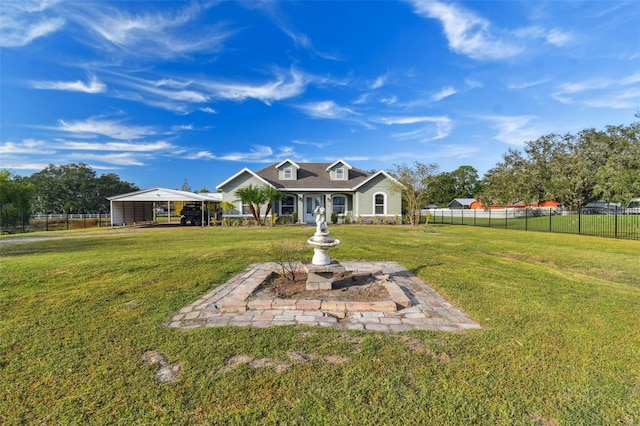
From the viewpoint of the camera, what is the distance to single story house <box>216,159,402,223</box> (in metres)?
22.5

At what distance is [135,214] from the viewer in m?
26.9

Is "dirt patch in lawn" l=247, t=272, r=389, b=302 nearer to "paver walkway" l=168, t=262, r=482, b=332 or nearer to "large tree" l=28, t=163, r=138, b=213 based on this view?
"paver walkway" l=168, t=262, r=482, b=332

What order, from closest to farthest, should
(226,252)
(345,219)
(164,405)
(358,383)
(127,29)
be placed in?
(164,405) < (358,383) < (226,252) < (127,29) < (345,219)

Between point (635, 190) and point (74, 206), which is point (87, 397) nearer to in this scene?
point (635, 190)

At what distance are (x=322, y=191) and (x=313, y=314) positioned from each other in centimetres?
1922

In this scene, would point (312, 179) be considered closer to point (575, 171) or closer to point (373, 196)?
point (373, 196)

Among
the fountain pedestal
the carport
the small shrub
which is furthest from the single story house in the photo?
the fountain pedestal

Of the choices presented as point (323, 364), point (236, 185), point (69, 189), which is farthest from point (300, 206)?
point (69, 189)

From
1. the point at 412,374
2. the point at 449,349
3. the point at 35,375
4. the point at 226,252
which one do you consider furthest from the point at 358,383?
the point at 226,252

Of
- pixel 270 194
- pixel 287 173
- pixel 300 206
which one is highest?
pixel 287 173

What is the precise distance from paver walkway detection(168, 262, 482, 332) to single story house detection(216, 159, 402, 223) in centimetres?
1771

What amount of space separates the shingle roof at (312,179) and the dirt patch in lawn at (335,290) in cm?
1748

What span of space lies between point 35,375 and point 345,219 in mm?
20690

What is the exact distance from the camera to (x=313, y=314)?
160 inches
